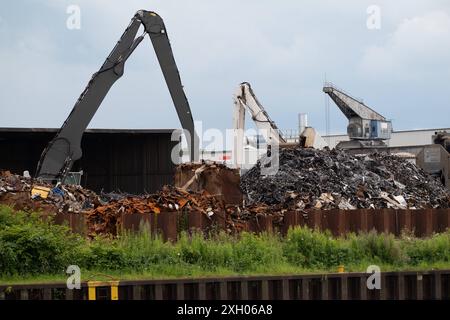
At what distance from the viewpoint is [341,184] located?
29984 mm

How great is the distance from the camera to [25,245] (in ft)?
54.9

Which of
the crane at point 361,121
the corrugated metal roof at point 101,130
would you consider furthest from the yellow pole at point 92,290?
the crane at point 361,121

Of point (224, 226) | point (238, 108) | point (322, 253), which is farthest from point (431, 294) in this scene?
point (238, 108)

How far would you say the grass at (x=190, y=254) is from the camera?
16.8 metres

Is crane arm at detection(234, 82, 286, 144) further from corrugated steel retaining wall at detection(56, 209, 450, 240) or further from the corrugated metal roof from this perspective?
corrugated steel retaining wall at detection(56, 209, 450, 240)

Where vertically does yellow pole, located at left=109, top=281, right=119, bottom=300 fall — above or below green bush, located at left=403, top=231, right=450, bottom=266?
below

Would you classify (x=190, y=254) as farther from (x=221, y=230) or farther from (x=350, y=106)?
(x=350, y=106)

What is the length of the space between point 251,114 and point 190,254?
2204cm

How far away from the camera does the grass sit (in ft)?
55.3

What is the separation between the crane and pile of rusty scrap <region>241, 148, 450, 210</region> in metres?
24.8

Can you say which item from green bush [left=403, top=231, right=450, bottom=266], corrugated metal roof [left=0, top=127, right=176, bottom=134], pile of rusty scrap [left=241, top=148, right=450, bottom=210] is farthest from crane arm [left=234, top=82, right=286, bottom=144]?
green bush [left=403, top=231, right=450, bottom=266]

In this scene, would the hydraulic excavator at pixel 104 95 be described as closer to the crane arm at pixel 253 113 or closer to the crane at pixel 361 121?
the crane arm at pixel 253 113
